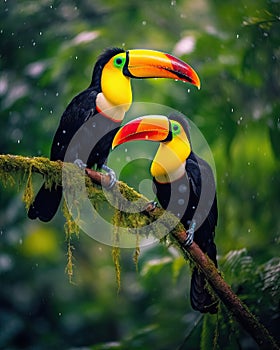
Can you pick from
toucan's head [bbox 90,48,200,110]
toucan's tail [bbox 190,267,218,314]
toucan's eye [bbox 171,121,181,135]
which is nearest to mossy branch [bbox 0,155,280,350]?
toucan's tail [bbox 190,267,218,314]

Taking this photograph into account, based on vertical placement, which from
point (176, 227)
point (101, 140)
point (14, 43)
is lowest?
point (176, 227)

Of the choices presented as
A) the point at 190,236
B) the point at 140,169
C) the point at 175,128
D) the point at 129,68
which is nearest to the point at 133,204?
the point at 190,236

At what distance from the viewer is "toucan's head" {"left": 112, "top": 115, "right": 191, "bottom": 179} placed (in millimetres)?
3068

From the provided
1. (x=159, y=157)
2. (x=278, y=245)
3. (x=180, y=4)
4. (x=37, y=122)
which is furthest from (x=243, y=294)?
(x=180, y=4)

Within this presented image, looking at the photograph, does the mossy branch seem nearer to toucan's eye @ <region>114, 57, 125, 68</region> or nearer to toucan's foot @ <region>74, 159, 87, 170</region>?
toucan's foot @ <region>74, 159, 87, 170</region>

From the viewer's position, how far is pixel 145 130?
3066 millimetres

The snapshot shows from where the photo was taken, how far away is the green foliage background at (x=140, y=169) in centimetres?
358

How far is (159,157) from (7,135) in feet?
5.21

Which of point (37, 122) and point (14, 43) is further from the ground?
point (14, 43)

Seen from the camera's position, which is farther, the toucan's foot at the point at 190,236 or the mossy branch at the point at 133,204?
the toucan's foot at the point at 190,236

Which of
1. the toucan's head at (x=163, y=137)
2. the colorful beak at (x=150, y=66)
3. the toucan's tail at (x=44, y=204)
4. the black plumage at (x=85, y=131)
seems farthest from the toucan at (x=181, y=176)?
the toucan's tail at (x=44, y=204)

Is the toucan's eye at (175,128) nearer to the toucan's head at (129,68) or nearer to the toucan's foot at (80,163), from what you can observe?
the toucan's head at (129,68)

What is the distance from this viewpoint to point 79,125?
3164mm

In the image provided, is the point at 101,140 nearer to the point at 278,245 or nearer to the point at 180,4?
the point at 278,245
